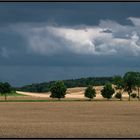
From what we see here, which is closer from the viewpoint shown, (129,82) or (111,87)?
(111,87)

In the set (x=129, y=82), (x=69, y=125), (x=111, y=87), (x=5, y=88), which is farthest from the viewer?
(x=129, y=82)

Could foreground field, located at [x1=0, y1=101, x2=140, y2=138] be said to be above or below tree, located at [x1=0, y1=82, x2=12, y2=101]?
below

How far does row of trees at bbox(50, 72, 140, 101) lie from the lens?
6033 inches

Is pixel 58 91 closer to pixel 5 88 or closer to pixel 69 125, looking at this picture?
pixel 5 88

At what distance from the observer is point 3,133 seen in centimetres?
2975

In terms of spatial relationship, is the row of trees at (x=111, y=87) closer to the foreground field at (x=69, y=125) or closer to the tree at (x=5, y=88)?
the tree at (x=5, y=88)

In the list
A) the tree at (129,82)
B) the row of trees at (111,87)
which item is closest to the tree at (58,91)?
the row of trees at (111,87)

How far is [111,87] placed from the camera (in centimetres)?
15988

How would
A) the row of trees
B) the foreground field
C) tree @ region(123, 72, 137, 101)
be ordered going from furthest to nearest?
tree @ region(123, 72, 137, 101)
the row of trees
the foreground field

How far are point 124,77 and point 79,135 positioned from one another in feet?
465

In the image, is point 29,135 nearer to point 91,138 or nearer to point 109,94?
point 91,138

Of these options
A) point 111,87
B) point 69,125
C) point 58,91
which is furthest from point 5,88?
point 69,125

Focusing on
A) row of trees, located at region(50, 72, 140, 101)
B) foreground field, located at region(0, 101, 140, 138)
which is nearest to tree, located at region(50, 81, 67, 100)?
row of trees, located at region(50, 72, 140, 101)

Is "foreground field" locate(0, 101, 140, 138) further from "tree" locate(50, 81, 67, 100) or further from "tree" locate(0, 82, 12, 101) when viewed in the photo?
"tree" locate(0, 82, 12, 101)
